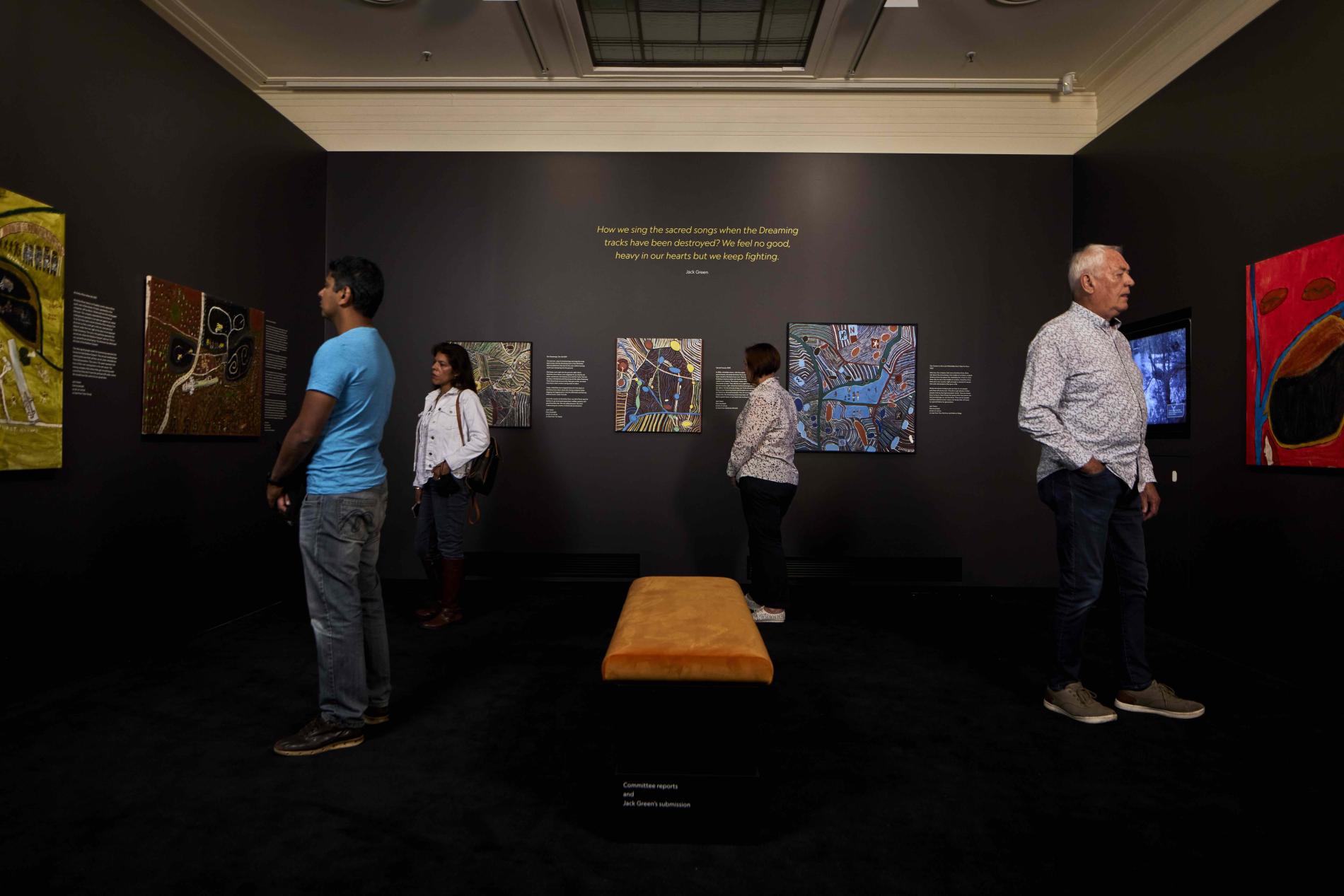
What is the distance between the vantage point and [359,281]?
2693 millimetres

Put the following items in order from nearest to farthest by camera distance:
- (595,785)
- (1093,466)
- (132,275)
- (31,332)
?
1. (595,785)
2. (1093,466)
3. (31,332)
4. (132,275)

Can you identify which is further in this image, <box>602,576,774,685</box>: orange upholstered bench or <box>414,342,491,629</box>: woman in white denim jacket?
<box>414,342,491,629</box>: woman in white denim jacket

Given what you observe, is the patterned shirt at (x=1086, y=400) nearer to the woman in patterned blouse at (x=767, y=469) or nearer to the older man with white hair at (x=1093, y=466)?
the older man with white hair at (x=1093, y=466)

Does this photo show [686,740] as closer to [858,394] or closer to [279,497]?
[279,497]

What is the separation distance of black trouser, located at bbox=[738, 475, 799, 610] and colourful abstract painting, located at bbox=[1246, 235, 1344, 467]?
2.54 metres

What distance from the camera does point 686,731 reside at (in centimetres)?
206

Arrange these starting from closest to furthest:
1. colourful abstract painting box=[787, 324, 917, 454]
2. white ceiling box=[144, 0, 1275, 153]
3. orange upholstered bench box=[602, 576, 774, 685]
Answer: orange upholstered bench box=[602, 576, 774, 685], white ceiling box=[144, 0, 1275, 153], colourful abstract painting box=[787, 324, 917, 454]

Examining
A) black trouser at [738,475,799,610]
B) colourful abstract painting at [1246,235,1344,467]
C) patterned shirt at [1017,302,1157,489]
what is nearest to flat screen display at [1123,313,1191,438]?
colourful abstract painting at [1246,235,1344,467]

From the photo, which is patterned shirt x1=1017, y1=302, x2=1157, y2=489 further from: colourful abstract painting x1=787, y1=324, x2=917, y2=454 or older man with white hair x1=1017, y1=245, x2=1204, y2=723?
colourful abstract painting x1=787, y1=324, x2=917, y2=454

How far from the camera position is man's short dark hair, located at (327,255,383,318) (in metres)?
2.67

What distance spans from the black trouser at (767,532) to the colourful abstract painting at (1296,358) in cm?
254

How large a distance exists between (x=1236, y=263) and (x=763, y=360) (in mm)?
2740

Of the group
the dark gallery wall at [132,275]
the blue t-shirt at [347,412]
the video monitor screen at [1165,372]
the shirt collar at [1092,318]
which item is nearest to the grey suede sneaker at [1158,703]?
the shirt collar at [1092,318]

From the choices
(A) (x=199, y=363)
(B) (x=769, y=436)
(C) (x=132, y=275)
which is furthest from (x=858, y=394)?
(C) (x=132, y=275)
